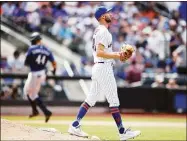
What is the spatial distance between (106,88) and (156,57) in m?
12.1

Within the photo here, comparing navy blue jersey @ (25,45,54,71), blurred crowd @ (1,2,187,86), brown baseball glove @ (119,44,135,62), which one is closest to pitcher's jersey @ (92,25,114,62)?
brown baseball glove @ (119,44,135,62)

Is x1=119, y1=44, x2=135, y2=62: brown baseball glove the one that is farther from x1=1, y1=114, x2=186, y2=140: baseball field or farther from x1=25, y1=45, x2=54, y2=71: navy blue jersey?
x1=25, y1=45, x2=54, y2=71: navy blue jersey

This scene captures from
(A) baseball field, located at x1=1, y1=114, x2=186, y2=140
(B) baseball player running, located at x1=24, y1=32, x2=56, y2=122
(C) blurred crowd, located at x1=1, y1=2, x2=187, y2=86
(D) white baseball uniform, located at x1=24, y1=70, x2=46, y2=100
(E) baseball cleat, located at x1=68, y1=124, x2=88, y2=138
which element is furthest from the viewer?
(C) blurred crowd, located at x1=1, y1=2, x2=187, y2=86

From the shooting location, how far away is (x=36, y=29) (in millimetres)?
21547

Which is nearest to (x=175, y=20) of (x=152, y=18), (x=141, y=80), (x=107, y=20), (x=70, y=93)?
(x=152, y=18)

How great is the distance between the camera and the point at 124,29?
2269 centimetres

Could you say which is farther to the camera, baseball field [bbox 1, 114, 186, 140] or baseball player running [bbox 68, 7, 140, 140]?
baseball field [bbox 1, 114, 186, 140]

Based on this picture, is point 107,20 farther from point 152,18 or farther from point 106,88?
point 152,18

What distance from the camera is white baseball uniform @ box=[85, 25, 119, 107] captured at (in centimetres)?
919

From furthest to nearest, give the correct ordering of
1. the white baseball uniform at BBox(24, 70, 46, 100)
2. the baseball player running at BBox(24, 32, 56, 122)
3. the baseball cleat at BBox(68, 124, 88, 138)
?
the white baseball uniform at BBox(24, 70, 46, 100)
the baseball player running at BBox(24, 32, 56, 122)
the baseball cleat at BBox(68, 124, 88, 138)

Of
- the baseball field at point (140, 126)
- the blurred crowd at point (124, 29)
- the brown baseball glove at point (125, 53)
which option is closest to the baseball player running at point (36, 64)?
the baseball field at point (140, 126)

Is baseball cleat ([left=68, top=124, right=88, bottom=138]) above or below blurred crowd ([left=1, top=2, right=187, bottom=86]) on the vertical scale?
below

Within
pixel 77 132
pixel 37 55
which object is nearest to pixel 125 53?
pixel 77 132

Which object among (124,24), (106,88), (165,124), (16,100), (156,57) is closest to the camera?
(106,88)
